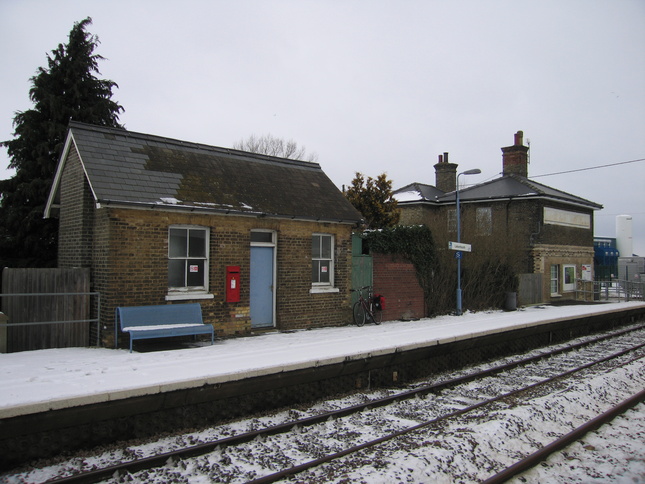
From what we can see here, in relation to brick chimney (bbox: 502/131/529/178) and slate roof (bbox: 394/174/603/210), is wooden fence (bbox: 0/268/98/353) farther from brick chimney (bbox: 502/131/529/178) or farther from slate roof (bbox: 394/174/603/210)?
brick chimney (bbox: 502/131/529/178)

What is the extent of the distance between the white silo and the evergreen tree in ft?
171

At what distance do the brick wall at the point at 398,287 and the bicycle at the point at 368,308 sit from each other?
44 cm

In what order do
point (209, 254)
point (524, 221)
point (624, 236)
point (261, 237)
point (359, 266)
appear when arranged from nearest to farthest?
point (209, 254), point (261, 237), point (359, 266), point (524, 221), point (624, 236)

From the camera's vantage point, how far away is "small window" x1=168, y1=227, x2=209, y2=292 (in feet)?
37.0

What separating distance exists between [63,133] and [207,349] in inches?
496

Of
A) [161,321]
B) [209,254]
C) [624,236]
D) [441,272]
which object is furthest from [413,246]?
[624,236]

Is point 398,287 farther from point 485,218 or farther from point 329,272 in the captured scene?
point 485,218

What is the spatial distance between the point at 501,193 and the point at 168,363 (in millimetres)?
23037

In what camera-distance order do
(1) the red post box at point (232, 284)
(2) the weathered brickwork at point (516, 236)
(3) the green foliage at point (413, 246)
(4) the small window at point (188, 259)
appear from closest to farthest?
(4) the small window at point (188, 259), (1) the red post box at point (232, 284), (3) the green foliage at point (413, 246), (2) the weathered brickwork at point (516, 236)

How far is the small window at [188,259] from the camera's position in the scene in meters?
11.3

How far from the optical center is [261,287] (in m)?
12.8

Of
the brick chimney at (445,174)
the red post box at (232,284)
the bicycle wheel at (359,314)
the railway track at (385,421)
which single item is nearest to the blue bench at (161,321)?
the red post box at (232,284)

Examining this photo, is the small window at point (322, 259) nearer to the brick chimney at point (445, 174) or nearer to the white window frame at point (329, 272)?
the white window frame at point (329, 272)

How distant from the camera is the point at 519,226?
86.2 ft
